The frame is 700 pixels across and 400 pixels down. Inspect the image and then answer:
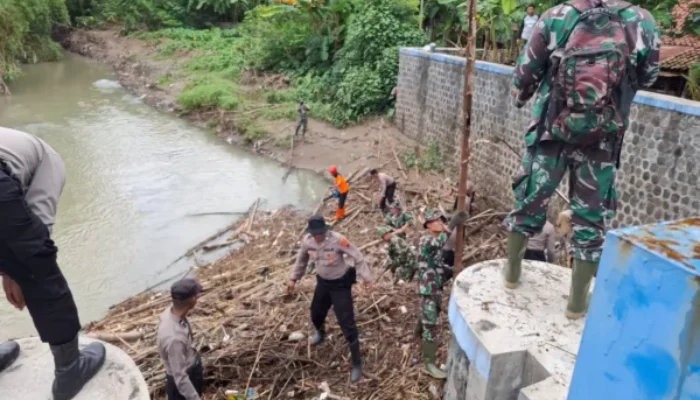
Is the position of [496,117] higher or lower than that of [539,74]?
lower

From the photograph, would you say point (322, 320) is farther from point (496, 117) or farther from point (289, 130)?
point (289, 130)

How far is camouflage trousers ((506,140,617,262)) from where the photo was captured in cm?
312

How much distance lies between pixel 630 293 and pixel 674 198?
5.53 m

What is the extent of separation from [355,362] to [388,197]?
16.2 ft

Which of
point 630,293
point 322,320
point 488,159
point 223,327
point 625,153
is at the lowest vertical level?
point 223,327

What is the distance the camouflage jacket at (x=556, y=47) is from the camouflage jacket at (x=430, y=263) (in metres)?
1.72

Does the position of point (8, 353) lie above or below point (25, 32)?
below

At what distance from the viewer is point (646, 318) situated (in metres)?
1.57

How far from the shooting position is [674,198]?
20.5 feet

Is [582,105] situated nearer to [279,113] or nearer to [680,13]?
[680,13]

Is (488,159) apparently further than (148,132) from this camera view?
No

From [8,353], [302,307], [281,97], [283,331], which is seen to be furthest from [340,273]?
[281,97]

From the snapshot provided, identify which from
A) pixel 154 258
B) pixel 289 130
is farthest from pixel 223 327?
pixel 289 130

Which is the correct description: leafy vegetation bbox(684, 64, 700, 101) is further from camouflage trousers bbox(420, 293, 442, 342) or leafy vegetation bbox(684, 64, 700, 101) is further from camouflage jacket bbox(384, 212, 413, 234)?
camouflage trousers bbox(420, 293, 442, 342)
